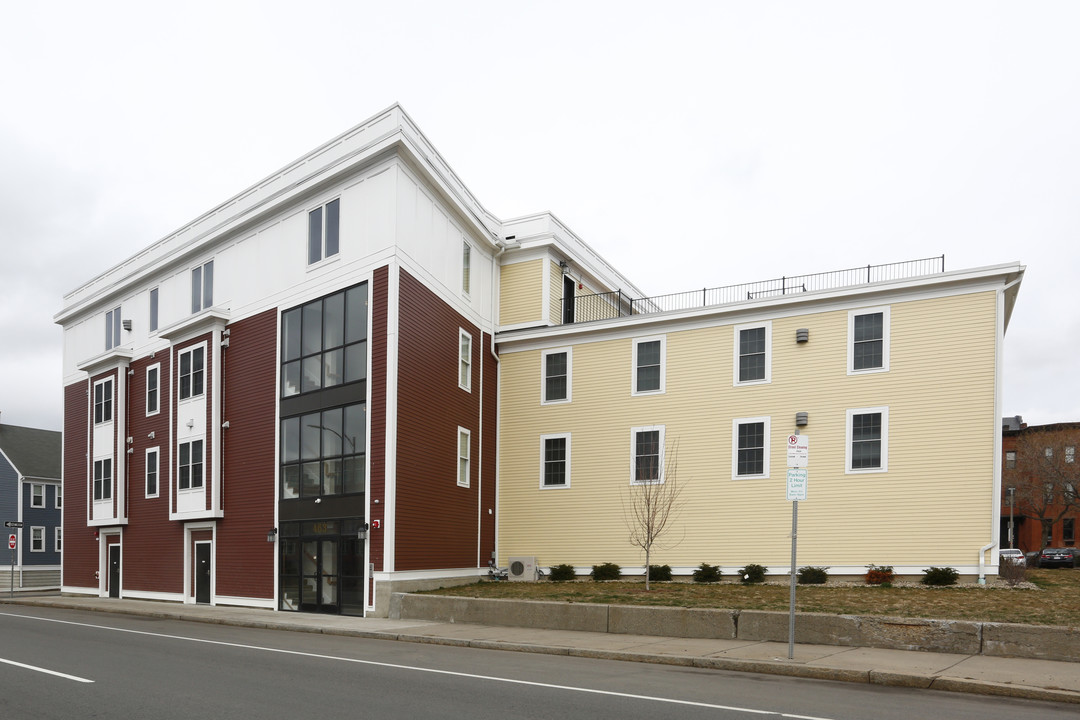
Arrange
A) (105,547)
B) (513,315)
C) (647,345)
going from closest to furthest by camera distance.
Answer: (647,345) → (513,315) → (105,547)

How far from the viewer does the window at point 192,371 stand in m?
27.6

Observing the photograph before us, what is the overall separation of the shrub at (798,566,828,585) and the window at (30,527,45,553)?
49.0 meters

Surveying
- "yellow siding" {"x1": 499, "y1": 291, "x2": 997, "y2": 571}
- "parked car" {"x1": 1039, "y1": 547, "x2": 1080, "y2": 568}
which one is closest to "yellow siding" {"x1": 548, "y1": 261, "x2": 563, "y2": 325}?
"yellow siding" {"x1": 499, "y1": 291, "x2": 997, "y2": 571}

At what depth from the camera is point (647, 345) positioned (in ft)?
84.8

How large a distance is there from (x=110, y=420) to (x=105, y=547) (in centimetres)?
501

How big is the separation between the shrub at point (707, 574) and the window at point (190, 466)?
1595cm

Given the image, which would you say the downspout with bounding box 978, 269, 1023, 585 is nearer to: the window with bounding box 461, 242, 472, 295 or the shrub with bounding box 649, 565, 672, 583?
the shrub with bounding box 649, 565, 672, 583

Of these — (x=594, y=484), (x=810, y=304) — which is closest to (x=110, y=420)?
(x=594, y=484)

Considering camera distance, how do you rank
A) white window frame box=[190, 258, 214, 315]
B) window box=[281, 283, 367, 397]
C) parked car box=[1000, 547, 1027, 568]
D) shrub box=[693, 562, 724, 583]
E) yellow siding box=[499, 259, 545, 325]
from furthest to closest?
1. white window frame box=[190, 258, 214, 315]
2. yellow siding box=[499, 259, 545, 325]
3. shrub box=[693, 562, 724, 583]
4. window box=[281, 283, 367, 397]
5. parked car box=[1000, 547, 1027, 568]

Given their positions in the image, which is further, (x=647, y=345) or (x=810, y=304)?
(x=647, y=345)

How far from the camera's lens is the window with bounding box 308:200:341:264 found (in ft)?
78.2

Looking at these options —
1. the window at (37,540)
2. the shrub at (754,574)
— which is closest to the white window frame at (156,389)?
the shrub at (754,574)

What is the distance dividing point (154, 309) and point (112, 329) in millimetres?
4059

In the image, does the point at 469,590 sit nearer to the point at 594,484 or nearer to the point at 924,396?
the point at 594,484
